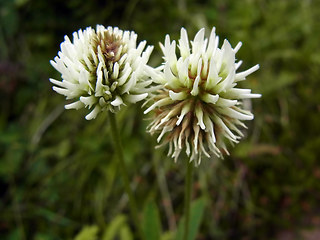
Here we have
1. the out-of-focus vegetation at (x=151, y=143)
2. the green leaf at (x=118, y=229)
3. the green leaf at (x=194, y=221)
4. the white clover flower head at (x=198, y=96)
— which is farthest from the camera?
the out-of-focus vegetation at (x=151, y=143)

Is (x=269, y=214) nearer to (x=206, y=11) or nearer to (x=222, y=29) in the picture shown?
(x=222, y=29)

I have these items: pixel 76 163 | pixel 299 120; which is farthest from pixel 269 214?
Result: pixel 76 163

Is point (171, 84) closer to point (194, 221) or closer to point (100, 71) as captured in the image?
point (100, 71)

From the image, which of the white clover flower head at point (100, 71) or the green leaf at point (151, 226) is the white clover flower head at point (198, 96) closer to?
the white clover flower head at point (100, 71)

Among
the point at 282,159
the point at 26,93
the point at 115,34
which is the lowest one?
the point at 282,159

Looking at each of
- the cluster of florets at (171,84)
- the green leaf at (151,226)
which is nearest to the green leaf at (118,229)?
the green leaf at (151,226)

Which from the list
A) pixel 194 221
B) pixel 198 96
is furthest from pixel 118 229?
pixel 198 96

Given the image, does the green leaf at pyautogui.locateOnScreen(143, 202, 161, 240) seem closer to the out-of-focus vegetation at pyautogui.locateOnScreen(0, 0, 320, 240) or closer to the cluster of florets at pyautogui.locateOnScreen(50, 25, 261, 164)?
the out-of-focus vegetation at pyautogui.locateOnScreen(0, 0, 320, 240)
